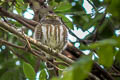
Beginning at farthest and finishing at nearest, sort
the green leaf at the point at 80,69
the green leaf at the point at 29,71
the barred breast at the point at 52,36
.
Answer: the barred breast at the point at 52,36 < the green leaf at the point at 29,71 < the green leaf at the point at 80,69

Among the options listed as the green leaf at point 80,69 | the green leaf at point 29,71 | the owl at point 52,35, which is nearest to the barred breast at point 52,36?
the owl at point 52,35

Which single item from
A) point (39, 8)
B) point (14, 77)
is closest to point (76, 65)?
point (39, 8)

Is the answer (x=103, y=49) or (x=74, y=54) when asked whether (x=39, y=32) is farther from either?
(x=103, y=49)

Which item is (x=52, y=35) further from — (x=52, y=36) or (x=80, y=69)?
(x=80, y=69)

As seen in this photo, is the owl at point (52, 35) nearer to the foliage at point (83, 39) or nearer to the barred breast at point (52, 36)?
the barred breast at point (52, 36)

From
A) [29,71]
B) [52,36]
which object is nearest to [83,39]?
[52,36]

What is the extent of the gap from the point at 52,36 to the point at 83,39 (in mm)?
465

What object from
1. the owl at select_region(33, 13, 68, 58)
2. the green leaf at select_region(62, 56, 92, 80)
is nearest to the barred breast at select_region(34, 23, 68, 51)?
the owl at select_region(33, 13, 68, 58)

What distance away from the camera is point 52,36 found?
10.5 ft

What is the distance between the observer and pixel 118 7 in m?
0.80

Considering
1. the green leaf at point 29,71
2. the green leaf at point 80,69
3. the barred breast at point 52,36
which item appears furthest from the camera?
the barred breast at point 52,36

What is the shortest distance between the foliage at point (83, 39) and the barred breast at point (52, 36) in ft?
0.68

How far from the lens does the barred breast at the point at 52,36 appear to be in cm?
322

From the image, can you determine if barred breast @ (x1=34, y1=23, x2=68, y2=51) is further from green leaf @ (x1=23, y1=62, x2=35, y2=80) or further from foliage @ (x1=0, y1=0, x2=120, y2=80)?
green leaf @ (x1=23, y1=62, x2=35, y2=80)
